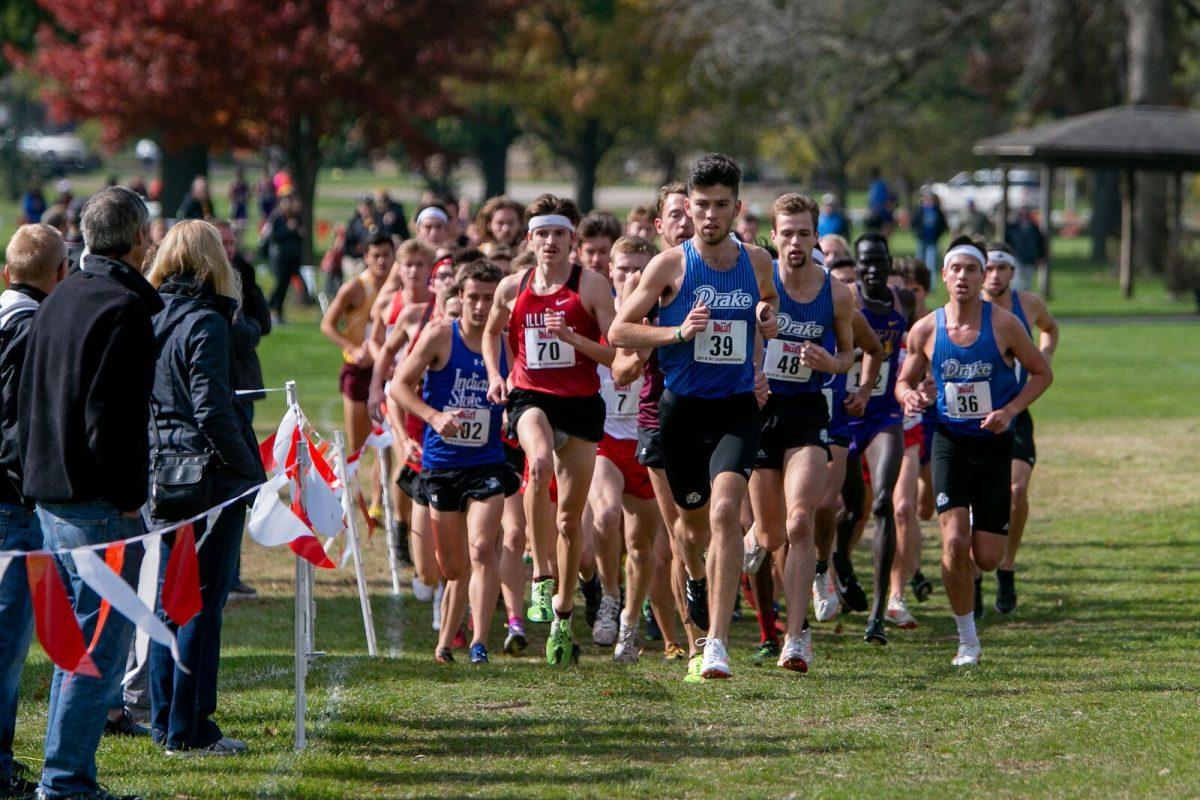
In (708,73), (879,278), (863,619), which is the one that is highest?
(708,73)

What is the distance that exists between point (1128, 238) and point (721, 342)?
3134 cm

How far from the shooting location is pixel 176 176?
41000 millimetres

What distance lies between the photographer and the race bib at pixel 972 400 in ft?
29.4

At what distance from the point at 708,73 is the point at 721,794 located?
1708 inches

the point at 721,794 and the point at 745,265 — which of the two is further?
the point at 745,265

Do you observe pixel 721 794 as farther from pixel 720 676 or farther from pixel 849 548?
pixel 849 548

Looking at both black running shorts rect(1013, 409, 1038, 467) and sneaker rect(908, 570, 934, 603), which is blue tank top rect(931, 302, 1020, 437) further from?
black running shorts rect(1013, 409, 1038, 467)

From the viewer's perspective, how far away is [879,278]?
10.5m

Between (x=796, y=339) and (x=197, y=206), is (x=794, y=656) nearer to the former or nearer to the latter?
(x=796, y=339)

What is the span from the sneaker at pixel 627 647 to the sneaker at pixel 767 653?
A: 1.97 ft

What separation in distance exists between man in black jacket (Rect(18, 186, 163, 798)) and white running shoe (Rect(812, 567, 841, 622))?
5004mm

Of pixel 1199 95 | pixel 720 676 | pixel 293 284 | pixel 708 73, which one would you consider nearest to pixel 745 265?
pixel 720 676

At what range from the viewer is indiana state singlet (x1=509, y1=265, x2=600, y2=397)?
8.88 meters

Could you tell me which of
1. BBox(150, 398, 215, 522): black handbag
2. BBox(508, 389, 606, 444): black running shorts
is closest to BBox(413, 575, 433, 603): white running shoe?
BBox(508, 389, 606, 444): black running shorts
